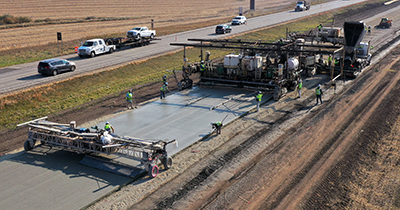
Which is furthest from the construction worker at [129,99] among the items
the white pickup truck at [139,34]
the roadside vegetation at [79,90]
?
the white pickup truck at [139,34]

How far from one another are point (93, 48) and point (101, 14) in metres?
51.3

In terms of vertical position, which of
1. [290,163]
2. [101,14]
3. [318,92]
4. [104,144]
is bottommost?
[290,163]

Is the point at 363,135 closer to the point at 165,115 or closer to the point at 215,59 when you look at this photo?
the point at 165,115

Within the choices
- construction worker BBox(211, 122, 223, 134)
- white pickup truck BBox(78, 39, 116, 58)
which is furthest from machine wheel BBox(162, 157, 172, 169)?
white pickup truck BBox(78, 39, 116, 58)

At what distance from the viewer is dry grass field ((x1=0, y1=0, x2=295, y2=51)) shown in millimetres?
60516

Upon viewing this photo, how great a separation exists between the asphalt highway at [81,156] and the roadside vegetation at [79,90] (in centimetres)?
321

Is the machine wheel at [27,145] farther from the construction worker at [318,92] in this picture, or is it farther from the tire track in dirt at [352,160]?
the construction worker at [318,92]

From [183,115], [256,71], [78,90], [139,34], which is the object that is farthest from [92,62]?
[183,115]

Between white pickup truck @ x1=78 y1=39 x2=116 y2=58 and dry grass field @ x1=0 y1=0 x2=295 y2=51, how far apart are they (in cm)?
1016

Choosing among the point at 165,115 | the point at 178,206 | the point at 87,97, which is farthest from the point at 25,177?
the point at 87,97

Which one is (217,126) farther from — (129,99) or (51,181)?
(51,181)

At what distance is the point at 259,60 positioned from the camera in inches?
1156

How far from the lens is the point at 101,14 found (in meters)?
92.3

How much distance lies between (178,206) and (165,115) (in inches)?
425
